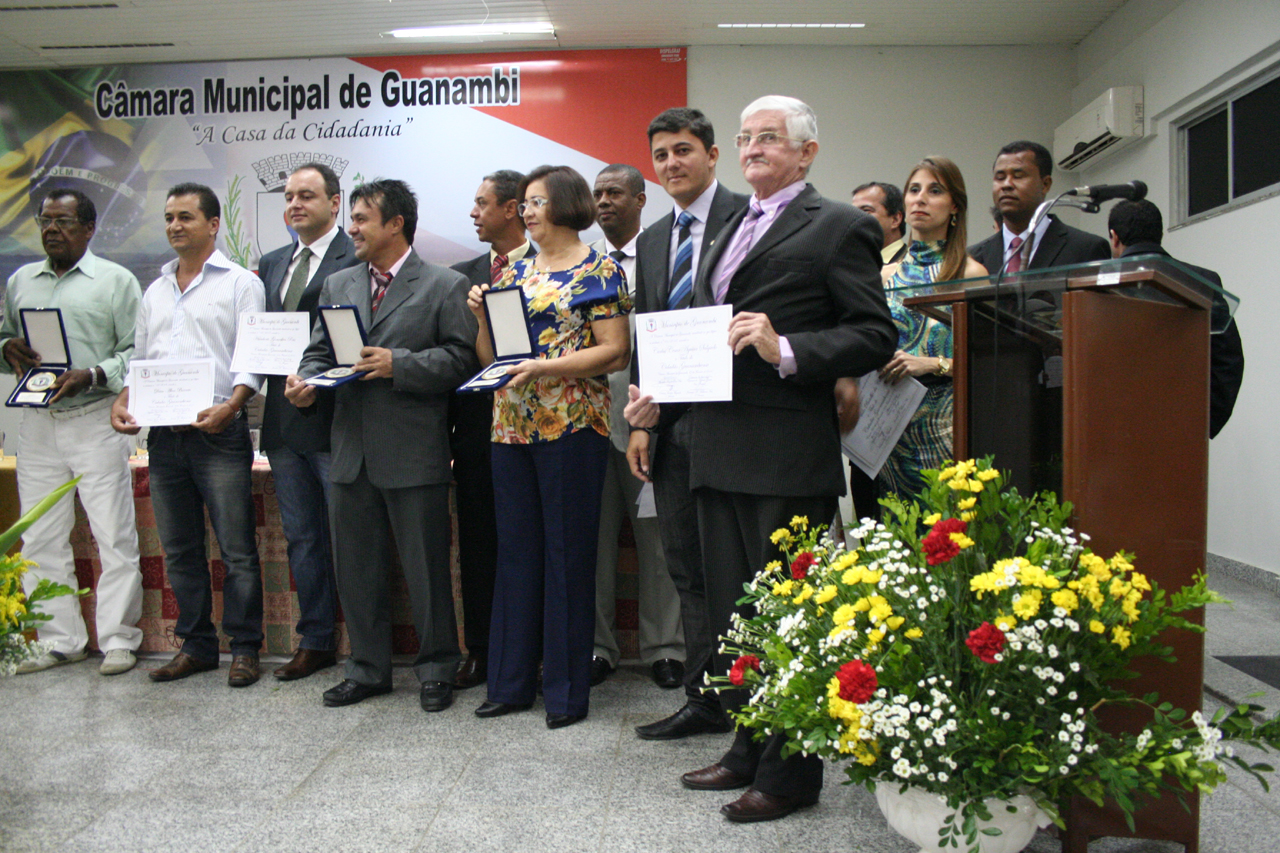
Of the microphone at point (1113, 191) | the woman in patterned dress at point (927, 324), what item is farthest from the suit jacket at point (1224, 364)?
the microphone at point (1113, 191)

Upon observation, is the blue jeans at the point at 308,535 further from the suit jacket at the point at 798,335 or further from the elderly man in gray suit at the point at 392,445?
the suit jacket at the point at 798,335

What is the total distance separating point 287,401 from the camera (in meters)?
2.97

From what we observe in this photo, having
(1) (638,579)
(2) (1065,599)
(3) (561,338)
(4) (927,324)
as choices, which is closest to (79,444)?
(3) (561,338)

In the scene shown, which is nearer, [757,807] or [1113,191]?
[1113,191]

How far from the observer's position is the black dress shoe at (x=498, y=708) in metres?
2.60

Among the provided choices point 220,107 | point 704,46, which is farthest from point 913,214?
point 220,107

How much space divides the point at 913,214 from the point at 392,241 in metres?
1.54

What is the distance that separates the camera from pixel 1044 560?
55.7 inches

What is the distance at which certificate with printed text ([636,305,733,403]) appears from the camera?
1.90 meters

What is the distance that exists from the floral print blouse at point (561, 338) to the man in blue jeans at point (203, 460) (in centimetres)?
106

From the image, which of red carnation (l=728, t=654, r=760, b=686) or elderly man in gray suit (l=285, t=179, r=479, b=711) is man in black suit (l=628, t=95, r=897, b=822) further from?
elderly man in gray suit (l=285, t=179, r=479, b=711)

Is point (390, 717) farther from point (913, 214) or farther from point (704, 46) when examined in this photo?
point (704, 46)

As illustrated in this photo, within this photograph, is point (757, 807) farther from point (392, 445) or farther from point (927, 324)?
point (392, 445)

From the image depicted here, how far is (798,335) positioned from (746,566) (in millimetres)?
518
